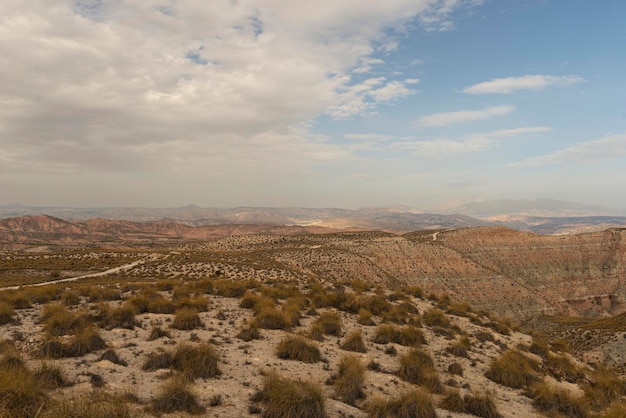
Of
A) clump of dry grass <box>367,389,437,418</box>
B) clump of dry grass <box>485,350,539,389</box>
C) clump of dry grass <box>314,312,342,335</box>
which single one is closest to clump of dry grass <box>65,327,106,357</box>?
clump of dry grass <box>314,312,342,335</box>

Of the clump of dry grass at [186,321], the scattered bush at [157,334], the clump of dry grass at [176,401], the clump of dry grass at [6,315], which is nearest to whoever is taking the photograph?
the clump of dry grass at [176,401]

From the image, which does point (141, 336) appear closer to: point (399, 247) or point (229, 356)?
point (229, 356)

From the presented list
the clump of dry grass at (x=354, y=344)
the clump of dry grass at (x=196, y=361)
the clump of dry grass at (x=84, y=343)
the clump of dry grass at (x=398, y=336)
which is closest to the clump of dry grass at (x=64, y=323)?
the clump of dry grass at (x=84, y=343)

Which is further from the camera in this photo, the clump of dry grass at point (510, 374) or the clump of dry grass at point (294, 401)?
the clump of dry grass at point (510, 374)

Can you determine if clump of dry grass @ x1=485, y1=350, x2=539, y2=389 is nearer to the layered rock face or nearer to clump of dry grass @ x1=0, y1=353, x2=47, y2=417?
clump of dry grass @ x1=0, y1=353, x2=47, y2=417

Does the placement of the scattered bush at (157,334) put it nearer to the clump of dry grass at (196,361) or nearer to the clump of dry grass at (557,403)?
the clump of dry grass at (196,361)

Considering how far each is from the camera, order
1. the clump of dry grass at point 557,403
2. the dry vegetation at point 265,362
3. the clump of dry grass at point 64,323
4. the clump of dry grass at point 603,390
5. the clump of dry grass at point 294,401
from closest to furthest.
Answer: the clump of dry grass at point 294,401 < the dry vegetation at point 265,362 < the clump of dry grass at point 557,403 < the clump of dry grass at point 64,323 < the clump of dry grass at point 603,390

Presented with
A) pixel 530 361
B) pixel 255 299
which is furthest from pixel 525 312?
pixel 255 299
